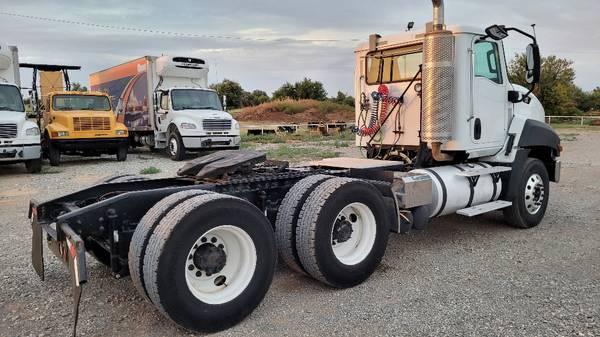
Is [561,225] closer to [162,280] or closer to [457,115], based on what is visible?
[457,115]

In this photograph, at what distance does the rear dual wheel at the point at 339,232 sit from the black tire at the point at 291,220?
0.04 feet

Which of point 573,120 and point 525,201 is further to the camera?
point 573,120

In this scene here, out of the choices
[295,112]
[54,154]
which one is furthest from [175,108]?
[295,112]

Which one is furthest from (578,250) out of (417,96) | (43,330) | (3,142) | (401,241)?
(3,142)

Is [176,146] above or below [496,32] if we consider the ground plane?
below

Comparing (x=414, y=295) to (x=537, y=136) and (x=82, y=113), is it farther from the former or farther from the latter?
(x=82, y=113)

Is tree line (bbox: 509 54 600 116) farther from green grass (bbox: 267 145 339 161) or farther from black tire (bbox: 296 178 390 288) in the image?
black tire (bbox: 296 178 390 288)

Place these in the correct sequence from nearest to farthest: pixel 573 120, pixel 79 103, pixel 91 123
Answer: pixel 91 123
pixel 79 103
pixel 573 120

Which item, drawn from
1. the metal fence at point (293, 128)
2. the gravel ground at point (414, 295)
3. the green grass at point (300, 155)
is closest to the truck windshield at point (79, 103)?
the green grass at point (300, 155)

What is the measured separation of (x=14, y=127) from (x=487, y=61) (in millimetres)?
11346

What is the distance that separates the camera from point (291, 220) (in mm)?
4500

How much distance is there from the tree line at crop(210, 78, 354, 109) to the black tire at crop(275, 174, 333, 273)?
55.5 meters

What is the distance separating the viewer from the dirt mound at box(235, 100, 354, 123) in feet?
153

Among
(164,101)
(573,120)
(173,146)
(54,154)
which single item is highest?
(164,101)
